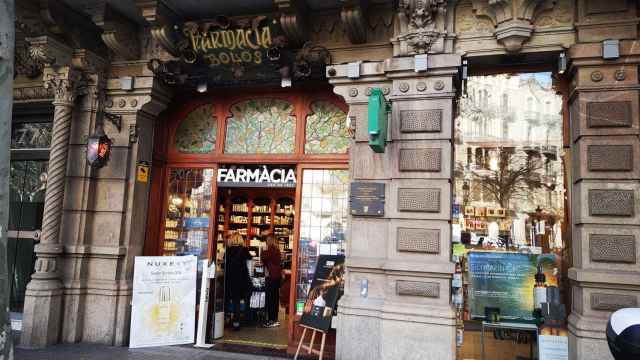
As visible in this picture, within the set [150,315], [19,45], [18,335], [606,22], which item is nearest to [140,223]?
[150,315]

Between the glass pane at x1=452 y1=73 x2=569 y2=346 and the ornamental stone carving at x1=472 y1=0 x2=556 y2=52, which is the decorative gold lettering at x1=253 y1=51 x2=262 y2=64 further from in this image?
the ornamental stone carving at x1=472 y1=0 x2=556 y2=52

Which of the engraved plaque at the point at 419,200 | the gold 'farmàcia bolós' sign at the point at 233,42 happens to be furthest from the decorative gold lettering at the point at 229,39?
the engraved plaque at the point at 419,200

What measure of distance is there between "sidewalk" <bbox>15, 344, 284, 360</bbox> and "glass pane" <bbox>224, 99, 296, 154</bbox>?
3333 millimetres

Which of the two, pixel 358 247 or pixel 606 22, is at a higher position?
pixel 606 22

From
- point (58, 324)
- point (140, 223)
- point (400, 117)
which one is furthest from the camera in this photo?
point (140, 223)

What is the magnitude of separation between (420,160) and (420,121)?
0.55 m

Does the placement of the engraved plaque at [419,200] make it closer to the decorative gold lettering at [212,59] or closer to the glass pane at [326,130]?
the glass pane at [326,130]

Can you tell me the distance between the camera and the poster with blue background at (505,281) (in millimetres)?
6680

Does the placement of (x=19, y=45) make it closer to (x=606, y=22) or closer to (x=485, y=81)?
(x=485, y=81)

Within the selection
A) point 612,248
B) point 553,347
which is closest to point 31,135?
point 553,347

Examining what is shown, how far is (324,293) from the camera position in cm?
738

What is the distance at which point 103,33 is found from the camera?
8031mm

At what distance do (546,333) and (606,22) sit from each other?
4047mm

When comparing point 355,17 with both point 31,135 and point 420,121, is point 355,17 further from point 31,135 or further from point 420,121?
point 31,135
